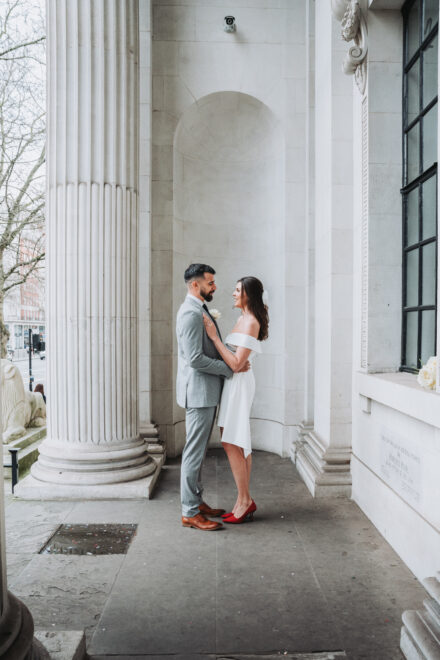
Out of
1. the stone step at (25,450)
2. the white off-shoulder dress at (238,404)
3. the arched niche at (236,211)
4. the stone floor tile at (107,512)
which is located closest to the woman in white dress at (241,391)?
the white off-shoulder dress at (238,404)

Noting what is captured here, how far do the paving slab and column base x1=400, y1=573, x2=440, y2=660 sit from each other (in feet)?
0.36

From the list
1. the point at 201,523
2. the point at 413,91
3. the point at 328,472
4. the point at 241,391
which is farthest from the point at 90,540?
the point at 413,91

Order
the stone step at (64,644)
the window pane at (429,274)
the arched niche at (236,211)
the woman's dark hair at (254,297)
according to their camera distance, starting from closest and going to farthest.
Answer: the stone step at (64,644)
the window pane at (429,274)
the woman's dark hair at (254,297)
the arched niche at (236,211)

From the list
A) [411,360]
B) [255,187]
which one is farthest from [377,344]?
[255,187]

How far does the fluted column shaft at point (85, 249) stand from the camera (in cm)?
562

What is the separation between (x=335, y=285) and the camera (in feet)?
18.7

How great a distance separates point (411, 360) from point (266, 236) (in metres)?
4.04

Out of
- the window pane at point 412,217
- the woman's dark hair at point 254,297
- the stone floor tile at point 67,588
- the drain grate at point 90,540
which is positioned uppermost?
the window pane at point 412,217

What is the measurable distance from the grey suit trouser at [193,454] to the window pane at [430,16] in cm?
382

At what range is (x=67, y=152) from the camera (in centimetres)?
568

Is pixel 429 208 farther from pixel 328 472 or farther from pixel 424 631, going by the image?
pixel 424 631

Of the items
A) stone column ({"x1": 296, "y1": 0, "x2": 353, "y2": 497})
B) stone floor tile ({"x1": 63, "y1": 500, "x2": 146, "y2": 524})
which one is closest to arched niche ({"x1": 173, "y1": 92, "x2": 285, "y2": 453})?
stone column ({"x1": 296, "y1": 0, "x2": 353, "y2": 497})

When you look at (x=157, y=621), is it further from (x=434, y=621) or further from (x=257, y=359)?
(x=257, y=359)

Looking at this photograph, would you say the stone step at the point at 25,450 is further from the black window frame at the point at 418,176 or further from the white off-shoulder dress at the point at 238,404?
the black window frame at the point at 418,176
